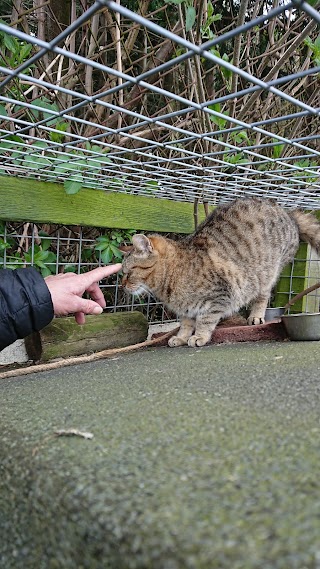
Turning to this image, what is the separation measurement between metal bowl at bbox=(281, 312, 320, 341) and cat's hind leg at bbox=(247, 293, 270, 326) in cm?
70

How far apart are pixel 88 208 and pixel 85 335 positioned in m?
0.55

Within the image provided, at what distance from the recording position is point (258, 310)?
7.86 feet

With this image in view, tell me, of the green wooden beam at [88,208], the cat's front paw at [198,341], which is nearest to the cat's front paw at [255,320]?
the cat's front paw at [198,341]

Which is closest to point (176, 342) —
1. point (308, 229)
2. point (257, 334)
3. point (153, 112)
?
point (257, 334)

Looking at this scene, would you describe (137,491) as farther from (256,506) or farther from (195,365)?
(195,365)

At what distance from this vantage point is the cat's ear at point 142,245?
2084 millimetres

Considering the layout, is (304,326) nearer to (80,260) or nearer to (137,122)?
(80,260)

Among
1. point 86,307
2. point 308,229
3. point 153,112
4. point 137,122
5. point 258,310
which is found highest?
point 153,112

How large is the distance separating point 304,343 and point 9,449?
3.70 feet

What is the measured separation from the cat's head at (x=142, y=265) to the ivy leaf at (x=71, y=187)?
0.47 metres

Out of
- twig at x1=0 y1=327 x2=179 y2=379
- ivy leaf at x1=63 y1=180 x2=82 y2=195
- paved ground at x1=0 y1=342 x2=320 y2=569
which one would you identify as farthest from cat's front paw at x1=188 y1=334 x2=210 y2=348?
paved ground at x1=0 y1=342 x2=320 y2=569

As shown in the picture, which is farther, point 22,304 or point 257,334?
point 257,334

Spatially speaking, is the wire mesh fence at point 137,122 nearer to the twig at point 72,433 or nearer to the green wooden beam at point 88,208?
the green wooden beam at point 88,208

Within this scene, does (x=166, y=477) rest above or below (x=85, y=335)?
above
